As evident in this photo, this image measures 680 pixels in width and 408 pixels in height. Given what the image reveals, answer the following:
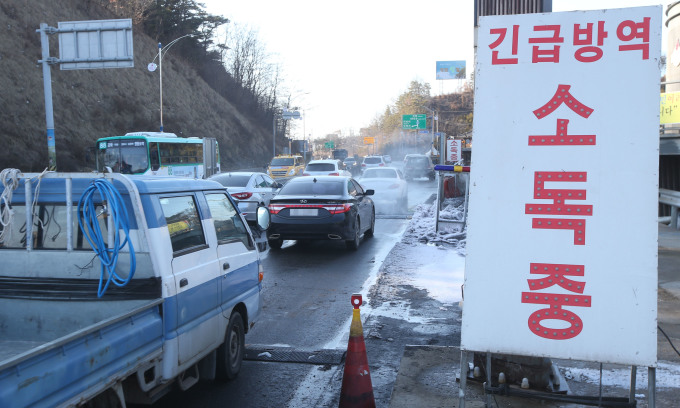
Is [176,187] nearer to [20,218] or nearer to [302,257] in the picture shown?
[20,218]

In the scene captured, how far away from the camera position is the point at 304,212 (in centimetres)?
1174

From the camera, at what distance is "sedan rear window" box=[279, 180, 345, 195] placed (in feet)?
40.0

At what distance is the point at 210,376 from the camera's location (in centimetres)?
482

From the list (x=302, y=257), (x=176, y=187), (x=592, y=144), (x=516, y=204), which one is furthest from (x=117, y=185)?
(x=302, y=257)

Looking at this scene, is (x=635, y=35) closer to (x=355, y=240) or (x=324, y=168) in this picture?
(x=355, y=240)

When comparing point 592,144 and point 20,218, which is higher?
point 592,144

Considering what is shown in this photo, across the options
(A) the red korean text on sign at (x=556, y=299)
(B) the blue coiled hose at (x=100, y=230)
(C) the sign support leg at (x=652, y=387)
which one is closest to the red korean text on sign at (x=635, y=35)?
(A) the red korean text on sign at (x=556, y=299)

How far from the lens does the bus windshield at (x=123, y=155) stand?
24.4 m

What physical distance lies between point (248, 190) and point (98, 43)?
12.0 metres

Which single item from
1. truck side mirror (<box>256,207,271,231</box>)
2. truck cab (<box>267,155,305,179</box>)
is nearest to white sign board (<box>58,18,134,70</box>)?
truck cab (<box>267,155,305,179</box>)

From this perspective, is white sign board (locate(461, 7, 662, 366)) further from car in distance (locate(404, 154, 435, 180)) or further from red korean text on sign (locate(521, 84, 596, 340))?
car in distance (locate(404, 154, 435, 180))

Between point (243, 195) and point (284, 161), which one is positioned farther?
point (284, 161)

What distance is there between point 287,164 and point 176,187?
3628 centimetres

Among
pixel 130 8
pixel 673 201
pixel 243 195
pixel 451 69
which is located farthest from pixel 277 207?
pixel 451 69
